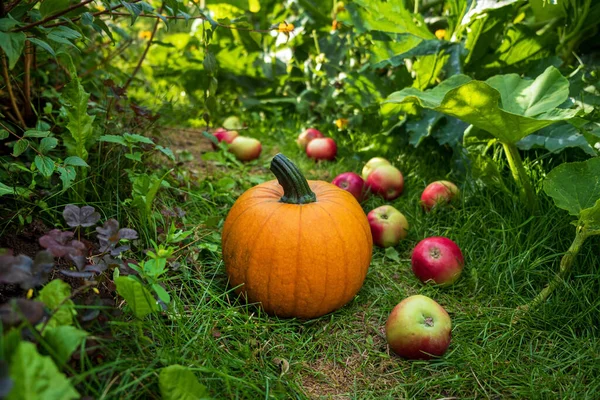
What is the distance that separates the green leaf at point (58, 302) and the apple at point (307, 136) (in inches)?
97.1

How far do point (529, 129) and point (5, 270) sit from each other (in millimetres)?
1904

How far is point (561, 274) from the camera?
203 centimetres

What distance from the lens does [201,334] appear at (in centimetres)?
166

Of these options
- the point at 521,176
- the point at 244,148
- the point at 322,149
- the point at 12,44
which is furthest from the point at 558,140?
the point at 12,44

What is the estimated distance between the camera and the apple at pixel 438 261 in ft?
7.06

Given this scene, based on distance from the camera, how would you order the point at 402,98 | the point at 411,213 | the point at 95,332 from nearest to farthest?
the point at 95,332 < the point at 402,98 < the point at 411,213

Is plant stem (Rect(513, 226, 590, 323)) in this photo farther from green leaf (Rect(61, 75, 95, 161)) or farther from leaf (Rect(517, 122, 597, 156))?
green leaf (Rect(61, 75, 95, 161))

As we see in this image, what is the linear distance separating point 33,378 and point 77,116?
1.20 m

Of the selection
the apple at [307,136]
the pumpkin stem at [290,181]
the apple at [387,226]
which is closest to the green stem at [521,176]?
the apple at [387,226]

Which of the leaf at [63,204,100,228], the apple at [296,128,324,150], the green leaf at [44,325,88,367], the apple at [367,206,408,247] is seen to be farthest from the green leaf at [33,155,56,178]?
the apple at [296,128,324,150]

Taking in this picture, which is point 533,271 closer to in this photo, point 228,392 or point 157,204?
point 228,392

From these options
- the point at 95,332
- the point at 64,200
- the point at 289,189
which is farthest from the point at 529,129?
the point at 64,200

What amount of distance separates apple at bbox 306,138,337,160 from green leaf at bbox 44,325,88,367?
2.36 m

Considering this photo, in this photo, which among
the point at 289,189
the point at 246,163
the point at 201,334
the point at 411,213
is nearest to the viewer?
the point at 201,334
